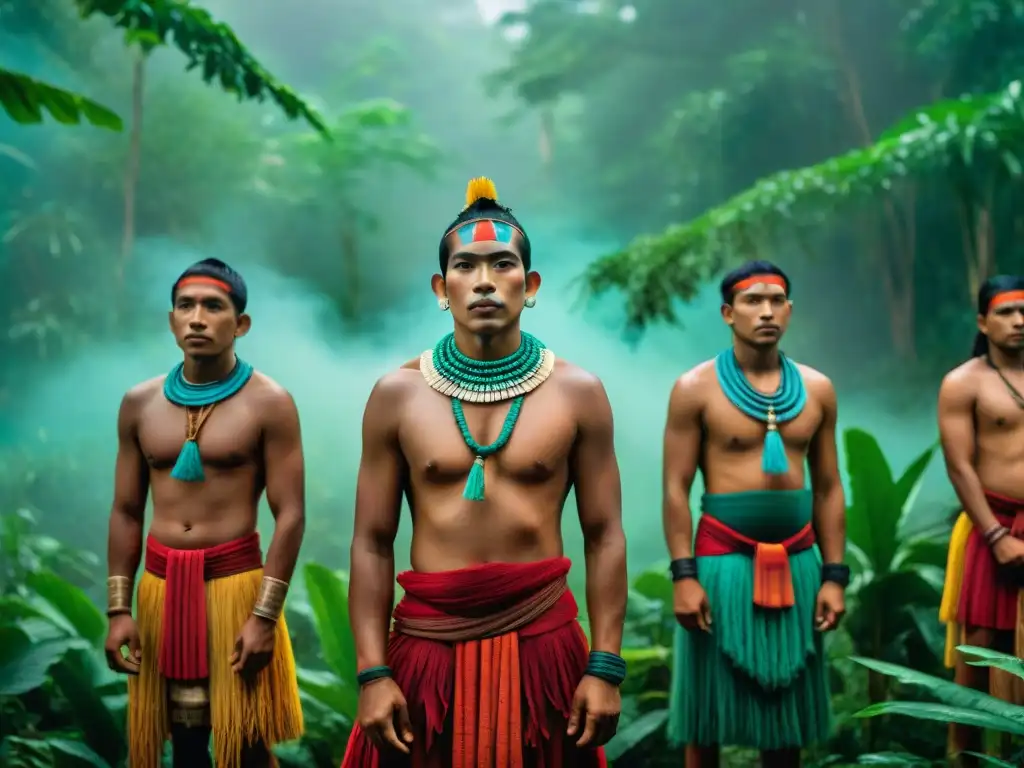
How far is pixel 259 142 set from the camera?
6523 mm

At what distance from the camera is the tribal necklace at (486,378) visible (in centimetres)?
191

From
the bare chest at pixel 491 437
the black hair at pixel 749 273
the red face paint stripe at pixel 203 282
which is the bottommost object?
the bare chest at pixel 491 437

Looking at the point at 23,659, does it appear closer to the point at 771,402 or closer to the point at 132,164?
the point at 771,402

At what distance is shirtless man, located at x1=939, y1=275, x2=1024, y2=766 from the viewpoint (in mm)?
3119

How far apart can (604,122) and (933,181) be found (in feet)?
7.73

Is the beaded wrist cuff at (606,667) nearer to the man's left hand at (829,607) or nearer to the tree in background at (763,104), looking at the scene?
the man's left hand at (829,607)

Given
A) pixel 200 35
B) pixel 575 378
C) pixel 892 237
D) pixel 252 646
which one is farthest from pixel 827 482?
pixel 892 237

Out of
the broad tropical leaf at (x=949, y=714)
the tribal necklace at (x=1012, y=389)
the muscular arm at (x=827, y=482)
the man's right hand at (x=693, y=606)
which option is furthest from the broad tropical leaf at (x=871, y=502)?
the broad tropical leaf at (x=949, y=714)

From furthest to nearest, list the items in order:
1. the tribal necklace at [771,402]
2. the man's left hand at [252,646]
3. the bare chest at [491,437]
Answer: the tribal necklace at [771,402] < the man's left hand at [252,646] < the bare chest at [491,437]

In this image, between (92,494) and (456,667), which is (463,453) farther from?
(92,494)

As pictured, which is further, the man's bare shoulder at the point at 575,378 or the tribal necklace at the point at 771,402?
the tribal necklace at the point at 771,402

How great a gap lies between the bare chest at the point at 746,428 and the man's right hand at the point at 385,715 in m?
1.47

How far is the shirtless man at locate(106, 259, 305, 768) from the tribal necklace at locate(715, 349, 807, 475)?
1348 millimetres

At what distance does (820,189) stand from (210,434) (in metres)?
4.46
